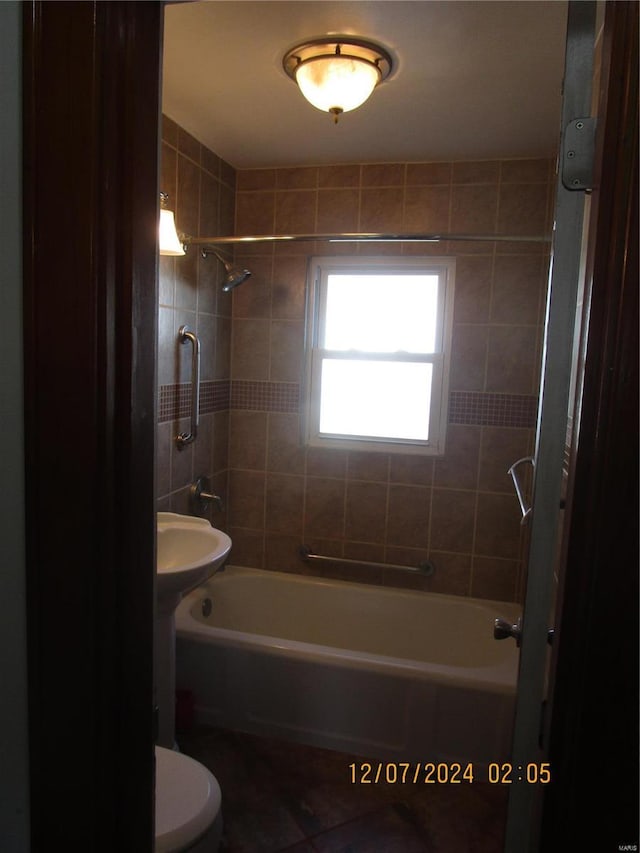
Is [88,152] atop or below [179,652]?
atop

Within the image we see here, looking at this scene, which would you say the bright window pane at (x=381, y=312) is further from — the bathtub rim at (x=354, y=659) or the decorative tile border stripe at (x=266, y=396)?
the bathtub rim at (x=354, y=659)

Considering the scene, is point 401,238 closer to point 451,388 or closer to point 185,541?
point 451,388

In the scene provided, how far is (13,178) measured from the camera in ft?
2.24

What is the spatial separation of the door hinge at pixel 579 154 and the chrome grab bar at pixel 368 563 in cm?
238

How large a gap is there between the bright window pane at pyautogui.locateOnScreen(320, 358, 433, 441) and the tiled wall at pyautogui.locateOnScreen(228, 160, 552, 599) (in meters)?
0.14

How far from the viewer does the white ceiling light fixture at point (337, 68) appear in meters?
1.69

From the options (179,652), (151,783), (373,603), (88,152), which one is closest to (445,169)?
(373,603)

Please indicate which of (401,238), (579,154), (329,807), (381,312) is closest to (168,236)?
(401,238)

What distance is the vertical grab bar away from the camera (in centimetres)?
241

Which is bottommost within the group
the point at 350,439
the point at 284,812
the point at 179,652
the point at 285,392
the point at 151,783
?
the point at 284,812

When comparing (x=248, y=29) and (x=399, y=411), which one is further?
(x=399, y=411)

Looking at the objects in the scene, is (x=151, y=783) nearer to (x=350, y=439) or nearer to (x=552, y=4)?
(x=552, y=4)

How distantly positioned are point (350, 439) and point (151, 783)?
2.16m

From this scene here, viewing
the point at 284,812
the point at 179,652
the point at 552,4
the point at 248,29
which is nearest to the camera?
the point at 552,4
